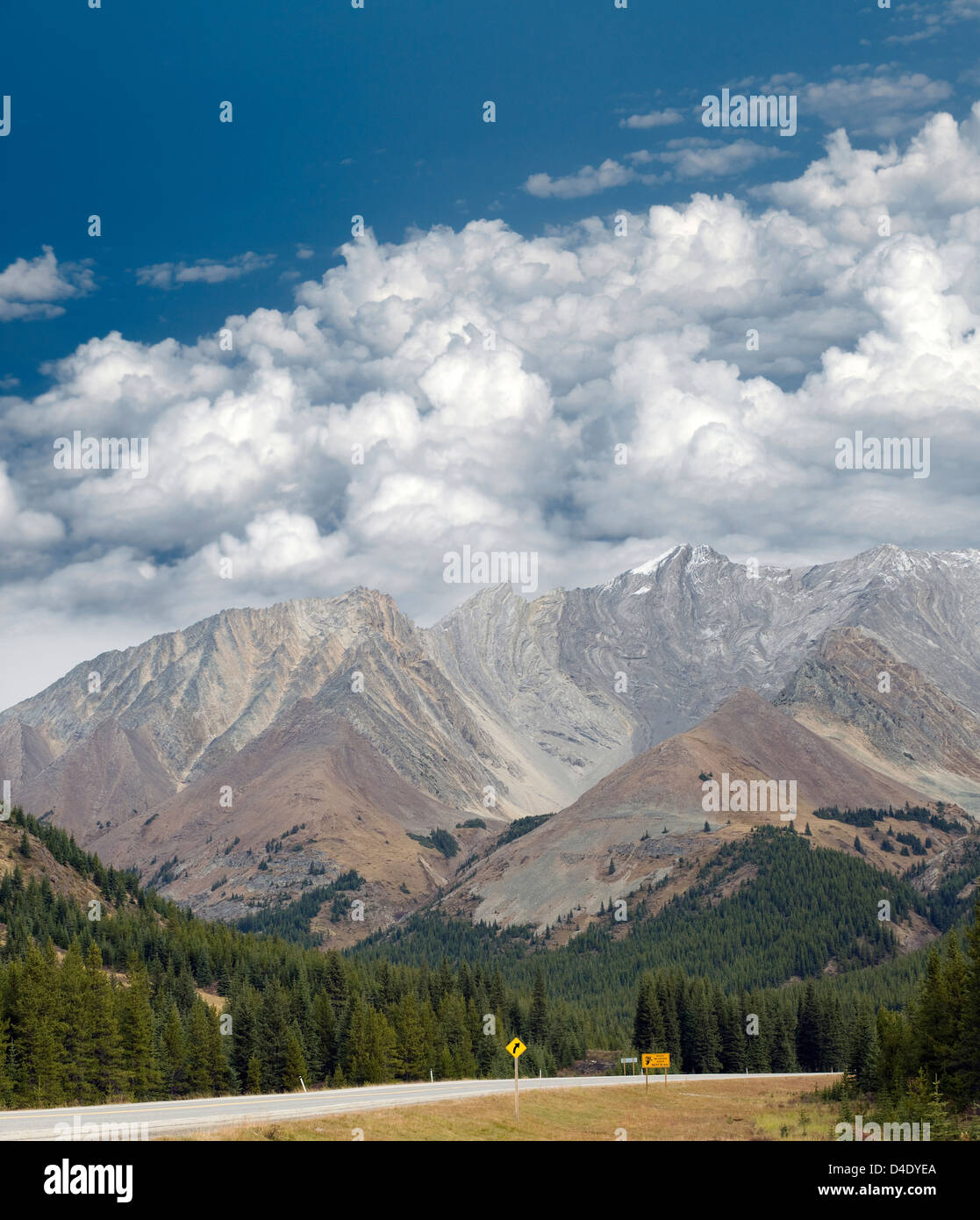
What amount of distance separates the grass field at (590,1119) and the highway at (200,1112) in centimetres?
188

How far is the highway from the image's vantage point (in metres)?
45.9

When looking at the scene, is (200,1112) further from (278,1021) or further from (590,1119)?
(278,1021)

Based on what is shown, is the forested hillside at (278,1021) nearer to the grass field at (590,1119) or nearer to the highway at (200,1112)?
the grass field at (590,1119)

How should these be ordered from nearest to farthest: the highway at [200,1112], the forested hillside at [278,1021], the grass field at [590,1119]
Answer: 1. the highway at [200,1112]
2. the grass field at [590,1119]
3. the forested hillside at [278,1021]

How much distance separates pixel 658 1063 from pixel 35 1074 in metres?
50.4

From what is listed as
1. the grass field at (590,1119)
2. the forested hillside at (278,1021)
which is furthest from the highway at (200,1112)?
the forested hillside at (278,1021)

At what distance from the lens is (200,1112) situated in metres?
58.3

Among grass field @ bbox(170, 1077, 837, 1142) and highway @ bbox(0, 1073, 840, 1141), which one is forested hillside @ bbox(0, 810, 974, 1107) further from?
highway @ bbox(0, 1073, 840, 1141)

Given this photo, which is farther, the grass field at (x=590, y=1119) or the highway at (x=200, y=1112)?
the grass field at (x=590, y=1119)

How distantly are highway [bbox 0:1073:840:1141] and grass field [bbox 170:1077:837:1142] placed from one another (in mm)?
1880

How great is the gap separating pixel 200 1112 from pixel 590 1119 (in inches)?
1232

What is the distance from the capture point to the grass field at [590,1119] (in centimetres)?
5406
